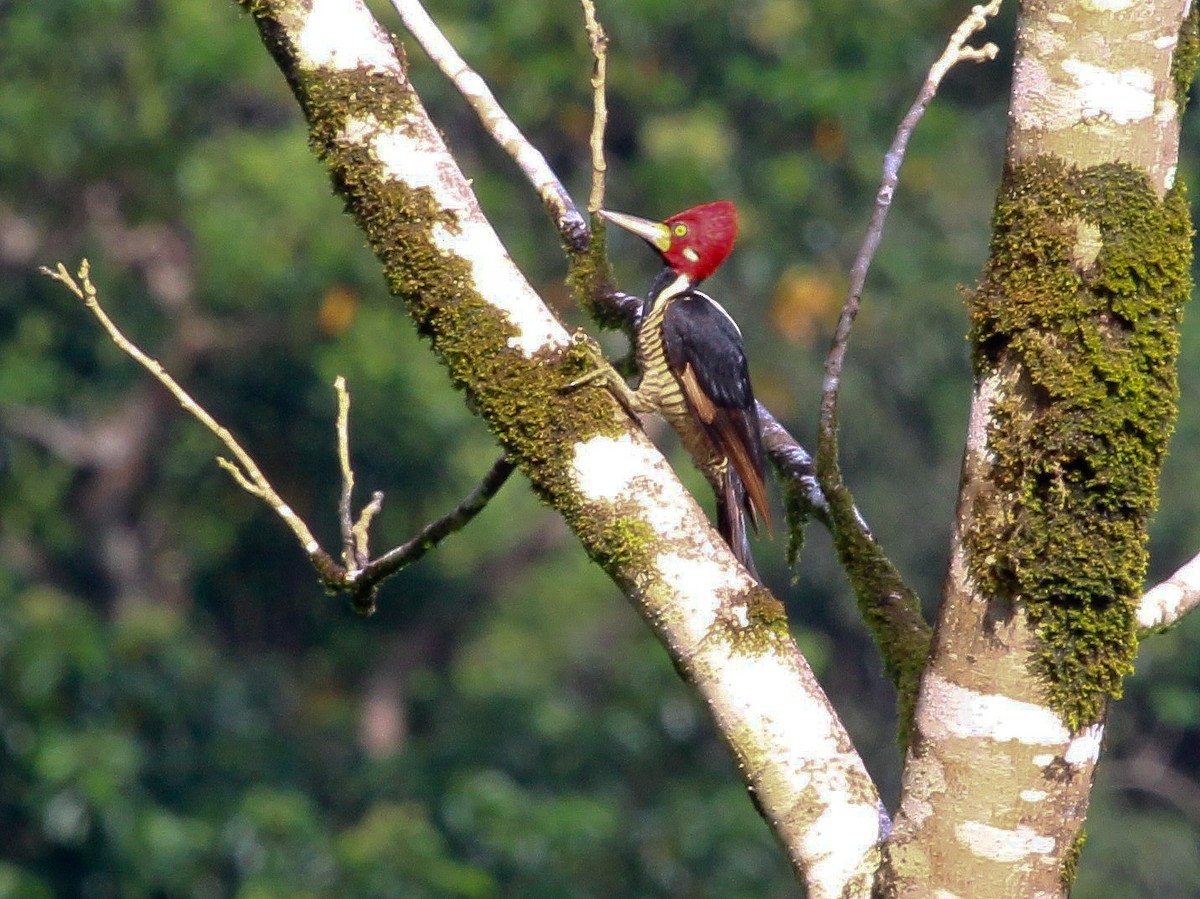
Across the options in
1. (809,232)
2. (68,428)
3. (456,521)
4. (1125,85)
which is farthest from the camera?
(809,232)

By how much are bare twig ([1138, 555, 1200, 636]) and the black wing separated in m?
1.60

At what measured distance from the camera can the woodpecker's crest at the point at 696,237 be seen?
4.12 metres

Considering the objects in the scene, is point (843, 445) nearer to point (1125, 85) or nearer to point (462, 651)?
point (462, 651)

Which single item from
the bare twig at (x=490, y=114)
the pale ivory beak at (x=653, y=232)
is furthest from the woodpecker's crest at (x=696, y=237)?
the bare twig at (x=490, y=114)

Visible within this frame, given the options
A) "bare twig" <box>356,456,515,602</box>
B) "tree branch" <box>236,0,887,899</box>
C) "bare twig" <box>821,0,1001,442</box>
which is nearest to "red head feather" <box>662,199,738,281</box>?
"bare twig" <box>821,0,1001,442</box>

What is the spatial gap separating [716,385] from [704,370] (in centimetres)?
4

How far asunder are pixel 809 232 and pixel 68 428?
19.8ft

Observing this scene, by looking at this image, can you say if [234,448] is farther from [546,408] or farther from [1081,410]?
[1081,410]

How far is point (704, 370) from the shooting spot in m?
3.96

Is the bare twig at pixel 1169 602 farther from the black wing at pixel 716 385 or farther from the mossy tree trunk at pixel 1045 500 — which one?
the black wing at pixel 716 385

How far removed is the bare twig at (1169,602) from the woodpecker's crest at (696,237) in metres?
2.10

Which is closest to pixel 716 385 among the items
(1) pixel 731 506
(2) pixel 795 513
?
(1) pixel 731 506

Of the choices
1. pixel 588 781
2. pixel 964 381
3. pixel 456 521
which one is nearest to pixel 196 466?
pixel 588 781

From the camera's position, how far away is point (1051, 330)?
76.9 inches
